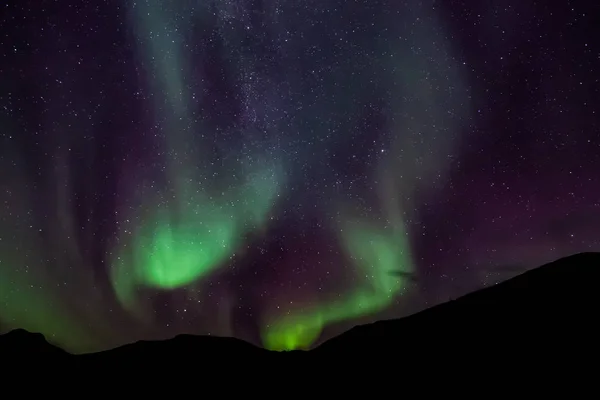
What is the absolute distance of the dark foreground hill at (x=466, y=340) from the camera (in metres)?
20.3

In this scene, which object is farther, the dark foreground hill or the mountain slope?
the mountain slope

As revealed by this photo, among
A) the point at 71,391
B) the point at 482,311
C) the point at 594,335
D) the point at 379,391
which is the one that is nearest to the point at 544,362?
the point at 594,335

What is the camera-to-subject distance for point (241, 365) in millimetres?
33781

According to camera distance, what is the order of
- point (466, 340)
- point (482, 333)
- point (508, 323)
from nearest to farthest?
point (508, 323) → point (466, 340) → point (482, 333)

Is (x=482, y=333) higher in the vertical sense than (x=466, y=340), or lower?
higher

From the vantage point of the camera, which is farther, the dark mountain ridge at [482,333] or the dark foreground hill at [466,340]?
the dark mountain ridge at [482,333]

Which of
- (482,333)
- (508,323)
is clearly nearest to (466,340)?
(482,333)

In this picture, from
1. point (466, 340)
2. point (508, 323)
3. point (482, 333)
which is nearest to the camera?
point (508, 323)

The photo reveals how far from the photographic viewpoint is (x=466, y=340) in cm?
2433

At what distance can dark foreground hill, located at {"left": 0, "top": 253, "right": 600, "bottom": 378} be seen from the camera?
2030cm

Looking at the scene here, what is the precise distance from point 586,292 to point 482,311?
18.1 ft

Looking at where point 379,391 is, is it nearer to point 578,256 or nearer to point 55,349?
point 578,256

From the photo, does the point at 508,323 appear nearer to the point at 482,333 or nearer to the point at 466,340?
the point at 482,333

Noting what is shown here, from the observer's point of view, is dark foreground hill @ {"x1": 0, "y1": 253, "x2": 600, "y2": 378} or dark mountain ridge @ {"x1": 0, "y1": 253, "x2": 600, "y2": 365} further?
dark mountain ridge @ {"x1": 0, "y1": 253, "x2": 600, "y2": 365}
